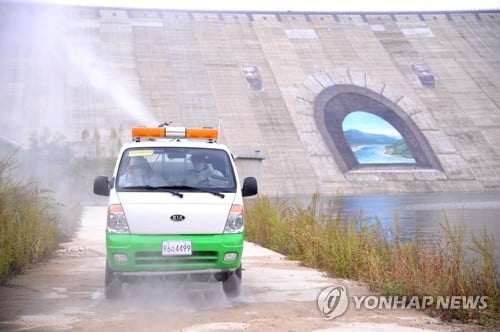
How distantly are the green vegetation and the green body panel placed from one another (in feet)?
190

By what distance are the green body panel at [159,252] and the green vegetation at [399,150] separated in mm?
58025

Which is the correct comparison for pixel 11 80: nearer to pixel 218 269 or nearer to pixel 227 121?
pixel 227 121

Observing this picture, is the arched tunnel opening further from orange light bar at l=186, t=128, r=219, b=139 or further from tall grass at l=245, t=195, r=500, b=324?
orange light bar at l=186, t=128, r=219, b=139

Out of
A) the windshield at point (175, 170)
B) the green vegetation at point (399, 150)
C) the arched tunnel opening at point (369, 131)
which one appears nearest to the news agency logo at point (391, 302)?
the windshield at point (175, 170)

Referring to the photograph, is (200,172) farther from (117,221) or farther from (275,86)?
(275,86)

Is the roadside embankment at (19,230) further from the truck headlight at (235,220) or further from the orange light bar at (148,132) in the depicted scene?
the truck headlight at (235,220)

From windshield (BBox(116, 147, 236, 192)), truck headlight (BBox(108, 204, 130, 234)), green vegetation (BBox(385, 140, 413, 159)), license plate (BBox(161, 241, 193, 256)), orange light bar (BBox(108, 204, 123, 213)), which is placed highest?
green vegetation (BBox(385, 140, 413, 159))

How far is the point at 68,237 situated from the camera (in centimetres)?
2038

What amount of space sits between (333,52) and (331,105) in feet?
26.3

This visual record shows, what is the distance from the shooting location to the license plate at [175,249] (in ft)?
30.4

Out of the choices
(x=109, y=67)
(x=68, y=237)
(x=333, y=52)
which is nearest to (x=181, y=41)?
(x=109, y=67)

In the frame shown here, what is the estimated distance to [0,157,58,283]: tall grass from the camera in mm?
12188

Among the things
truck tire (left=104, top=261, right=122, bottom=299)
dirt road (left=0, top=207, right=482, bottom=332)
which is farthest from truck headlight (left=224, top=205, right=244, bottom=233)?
truck tire (left=104, top=261, right=122, bottom=299)

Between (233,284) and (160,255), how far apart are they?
1322 mm
